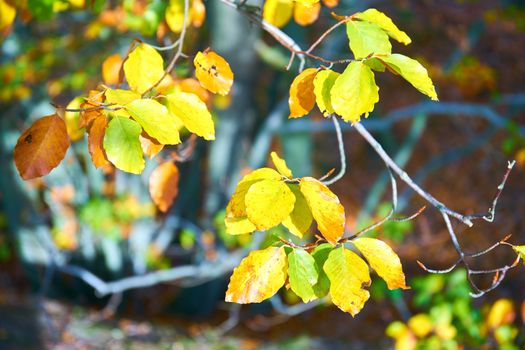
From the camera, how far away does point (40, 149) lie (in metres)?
1.04

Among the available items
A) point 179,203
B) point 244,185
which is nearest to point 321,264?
point 244,185

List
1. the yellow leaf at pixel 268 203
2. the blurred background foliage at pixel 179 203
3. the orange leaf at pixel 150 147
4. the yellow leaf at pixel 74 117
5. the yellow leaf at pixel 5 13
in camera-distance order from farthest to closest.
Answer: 1. the blurred background foliage at pixel 179 203
2. the yellow leaf at pixel 5 13
3. the yellow leaf at pixel 74 117
4. the orange leaf at pixel 150 147
5. the yellow leaf at pixel 268 203

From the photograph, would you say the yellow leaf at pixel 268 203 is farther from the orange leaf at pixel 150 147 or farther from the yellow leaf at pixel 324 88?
the orange leaf at pixel 150 147

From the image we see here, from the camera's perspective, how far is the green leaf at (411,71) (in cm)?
94

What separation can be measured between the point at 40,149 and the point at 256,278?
0.40m

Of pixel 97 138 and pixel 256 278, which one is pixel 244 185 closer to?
pixel 256 278

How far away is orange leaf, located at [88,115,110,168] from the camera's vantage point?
3.36 ft

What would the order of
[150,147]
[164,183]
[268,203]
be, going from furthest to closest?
[164,183] → [150,147] → [268,203]

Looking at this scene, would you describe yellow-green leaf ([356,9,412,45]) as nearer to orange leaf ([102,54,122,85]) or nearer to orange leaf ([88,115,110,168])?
orange leaf ([88,115,110,168])

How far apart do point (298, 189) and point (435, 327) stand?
1501 mm

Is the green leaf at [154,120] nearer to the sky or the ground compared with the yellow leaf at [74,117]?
nearer to the sky

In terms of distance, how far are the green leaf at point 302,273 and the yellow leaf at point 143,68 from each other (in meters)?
0.41

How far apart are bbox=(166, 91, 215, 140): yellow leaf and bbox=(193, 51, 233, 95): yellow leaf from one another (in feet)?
0.39

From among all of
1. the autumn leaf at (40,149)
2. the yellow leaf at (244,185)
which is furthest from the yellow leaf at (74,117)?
the yellow leaf at (244,185)
